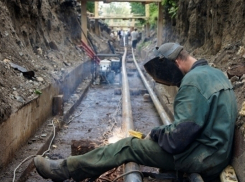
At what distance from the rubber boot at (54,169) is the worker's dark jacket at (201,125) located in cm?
125

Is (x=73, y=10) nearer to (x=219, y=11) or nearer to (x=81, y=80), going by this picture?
(x=81, y=80)

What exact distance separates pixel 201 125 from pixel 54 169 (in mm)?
1843

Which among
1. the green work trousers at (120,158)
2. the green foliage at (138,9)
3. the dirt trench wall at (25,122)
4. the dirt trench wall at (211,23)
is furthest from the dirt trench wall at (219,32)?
the green foliage at (138,9)

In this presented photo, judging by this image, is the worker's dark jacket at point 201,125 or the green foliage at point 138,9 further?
the green foliage at point 138,9

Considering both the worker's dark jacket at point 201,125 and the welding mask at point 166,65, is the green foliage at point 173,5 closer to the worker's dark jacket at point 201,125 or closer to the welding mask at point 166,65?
the welding mask at point 166,65

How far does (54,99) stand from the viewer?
833 centimetres

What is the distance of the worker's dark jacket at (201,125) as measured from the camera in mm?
3174

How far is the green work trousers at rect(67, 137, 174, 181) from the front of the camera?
3.58 metres

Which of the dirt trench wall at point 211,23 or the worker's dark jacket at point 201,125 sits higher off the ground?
the dirt trench wall at point 211,23

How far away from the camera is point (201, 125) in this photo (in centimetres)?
316

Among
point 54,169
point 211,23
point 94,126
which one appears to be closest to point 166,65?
point 54,169

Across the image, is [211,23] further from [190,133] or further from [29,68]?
[190,133]

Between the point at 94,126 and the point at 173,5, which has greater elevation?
the point at 173,5

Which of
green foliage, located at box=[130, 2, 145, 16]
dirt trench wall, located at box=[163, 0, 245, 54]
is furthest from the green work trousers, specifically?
green foliage, located at box=[130, 2, 145, 16]
